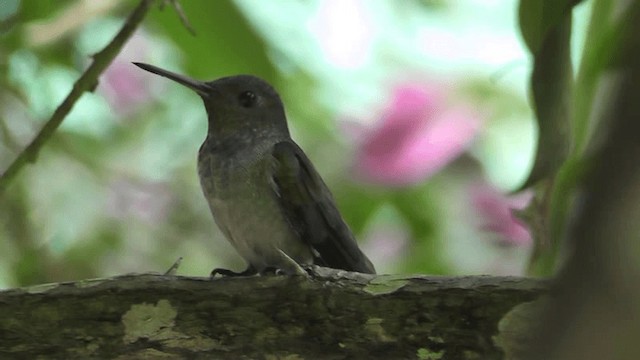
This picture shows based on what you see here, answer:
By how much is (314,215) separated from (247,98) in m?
0.44

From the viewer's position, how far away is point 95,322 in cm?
113

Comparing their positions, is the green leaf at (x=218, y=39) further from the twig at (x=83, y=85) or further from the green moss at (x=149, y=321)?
the green moss at (x=149, y=321)

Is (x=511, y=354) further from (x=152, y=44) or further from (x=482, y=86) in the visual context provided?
(x=152, y=44)

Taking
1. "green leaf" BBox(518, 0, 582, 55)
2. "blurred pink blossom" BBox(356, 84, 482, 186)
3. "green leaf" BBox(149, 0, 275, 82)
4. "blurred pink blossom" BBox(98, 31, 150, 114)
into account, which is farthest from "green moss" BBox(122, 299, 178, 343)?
"blurred pink blossom" BBox(98, 31, 150, 114)

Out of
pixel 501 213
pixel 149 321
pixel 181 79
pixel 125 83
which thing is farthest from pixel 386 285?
pixel 125 83

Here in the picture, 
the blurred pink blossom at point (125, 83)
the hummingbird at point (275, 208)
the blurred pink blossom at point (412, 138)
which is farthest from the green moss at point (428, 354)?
the blurred pink blossom at point (125, 83)

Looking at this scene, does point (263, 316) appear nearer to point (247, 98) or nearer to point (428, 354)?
point (428, 354)

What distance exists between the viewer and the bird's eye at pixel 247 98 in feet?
6.72

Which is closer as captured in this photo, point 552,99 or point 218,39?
point 552,99

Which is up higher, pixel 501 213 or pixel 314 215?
pixel 501 213

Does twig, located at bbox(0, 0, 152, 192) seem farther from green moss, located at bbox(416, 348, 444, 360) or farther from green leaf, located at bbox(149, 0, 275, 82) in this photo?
green moss, located at bbox(416, 348, 444, 360)

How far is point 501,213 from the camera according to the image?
221cm

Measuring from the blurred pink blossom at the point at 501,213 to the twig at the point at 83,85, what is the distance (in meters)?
1.00

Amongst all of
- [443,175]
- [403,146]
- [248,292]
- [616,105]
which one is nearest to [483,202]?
[403,146]
